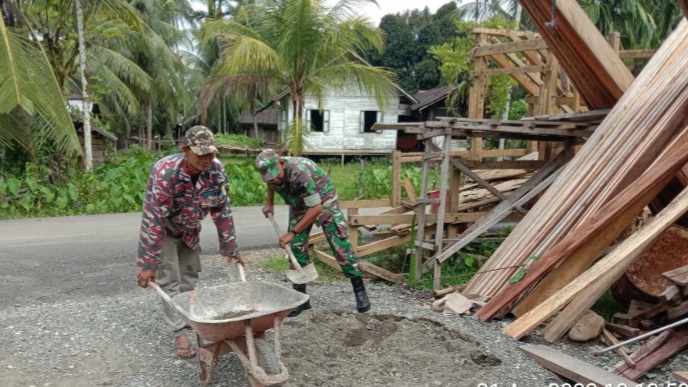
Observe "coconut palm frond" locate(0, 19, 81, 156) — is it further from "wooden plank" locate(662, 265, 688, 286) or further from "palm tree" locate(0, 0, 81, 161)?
"wooden plank" locate(662, 265, 688, 286)

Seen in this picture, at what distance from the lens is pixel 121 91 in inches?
843

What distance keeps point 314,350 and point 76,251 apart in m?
5.01

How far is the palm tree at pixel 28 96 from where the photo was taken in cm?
841

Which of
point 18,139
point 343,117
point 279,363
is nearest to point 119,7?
point 18,139

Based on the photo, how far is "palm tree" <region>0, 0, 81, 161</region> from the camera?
27.6ft

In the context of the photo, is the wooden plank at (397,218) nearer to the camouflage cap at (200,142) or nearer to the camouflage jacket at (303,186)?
the camouflage jacket at (303,186)

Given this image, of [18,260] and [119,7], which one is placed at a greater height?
[119,7]

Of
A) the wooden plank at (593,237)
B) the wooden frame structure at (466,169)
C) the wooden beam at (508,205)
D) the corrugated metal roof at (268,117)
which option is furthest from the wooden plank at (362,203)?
the corrugated metal roof at (268,117)

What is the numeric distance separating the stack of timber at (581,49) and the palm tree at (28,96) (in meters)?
7.39

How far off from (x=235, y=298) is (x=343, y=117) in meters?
20.4

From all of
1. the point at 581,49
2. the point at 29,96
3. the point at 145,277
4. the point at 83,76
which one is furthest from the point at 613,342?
the point at 83,76

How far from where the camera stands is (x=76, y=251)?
7.76 metres

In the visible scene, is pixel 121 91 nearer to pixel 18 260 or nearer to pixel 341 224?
pixel 18 260

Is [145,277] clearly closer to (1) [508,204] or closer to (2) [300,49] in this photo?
(1) [508,204]
